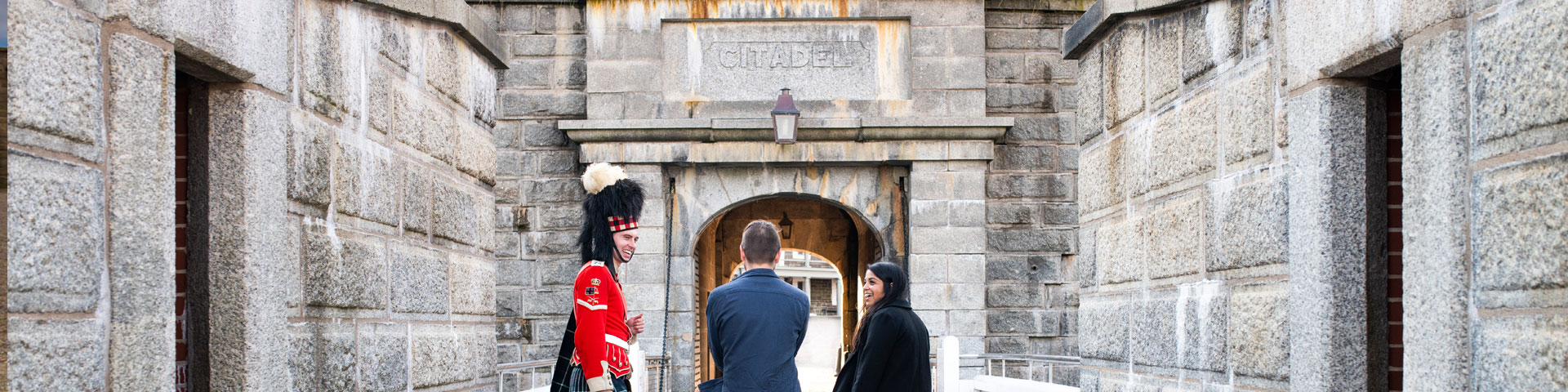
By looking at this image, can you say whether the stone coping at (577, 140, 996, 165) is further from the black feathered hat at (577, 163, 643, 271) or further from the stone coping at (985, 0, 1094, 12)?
the black feathered hat at (577, 163, 643, 271)

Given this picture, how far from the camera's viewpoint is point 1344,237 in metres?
3.24

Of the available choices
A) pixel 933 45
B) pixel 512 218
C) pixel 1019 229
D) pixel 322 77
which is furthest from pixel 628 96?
pixel 322 77

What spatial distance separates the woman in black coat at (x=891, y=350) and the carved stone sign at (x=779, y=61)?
4803 millimetres

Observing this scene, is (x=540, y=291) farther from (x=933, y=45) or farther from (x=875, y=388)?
(x=875, y=388)

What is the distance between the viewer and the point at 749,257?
16.2 feet

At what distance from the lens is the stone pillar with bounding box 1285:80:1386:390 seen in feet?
10.6

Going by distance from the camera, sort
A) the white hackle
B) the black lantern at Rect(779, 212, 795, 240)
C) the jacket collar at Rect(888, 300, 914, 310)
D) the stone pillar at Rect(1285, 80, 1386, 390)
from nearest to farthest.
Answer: the stone pillar at Rect(1285, 80, 1386, 390) → the white hackle → the jacket collar at Rect(888, 300, 914, 310) → the black lantern at Rect(779, 212, 795, 240)

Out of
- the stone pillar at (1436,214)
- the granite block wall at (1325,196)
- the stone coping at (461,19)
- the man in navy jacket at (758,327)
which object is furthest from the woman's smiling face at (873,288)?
the stone pillar at (1436,214)

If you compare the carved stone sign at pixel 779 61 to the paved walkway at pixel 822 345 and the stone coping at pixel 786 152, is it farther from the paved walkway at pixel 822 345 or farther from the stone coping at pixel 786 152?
the paved walkway at pixel 822 345

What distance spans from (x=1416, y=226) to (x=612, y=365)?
2780 mm

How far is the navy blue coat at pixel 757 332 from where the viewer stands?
15.5 feet

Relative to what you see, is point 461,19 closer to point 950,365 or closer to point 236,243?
point 236,243

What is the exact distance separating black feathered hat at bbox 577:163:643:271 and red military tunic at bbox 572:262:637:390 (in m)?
0.14

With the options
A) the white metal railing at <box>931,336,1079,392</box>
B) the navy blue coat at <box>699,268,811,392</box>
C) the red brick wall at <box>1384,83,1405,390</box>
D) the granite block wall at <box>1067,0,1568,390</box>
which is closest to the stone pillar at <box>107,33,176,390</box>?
the navy blue coat at <box>699,268,811,392</box>
